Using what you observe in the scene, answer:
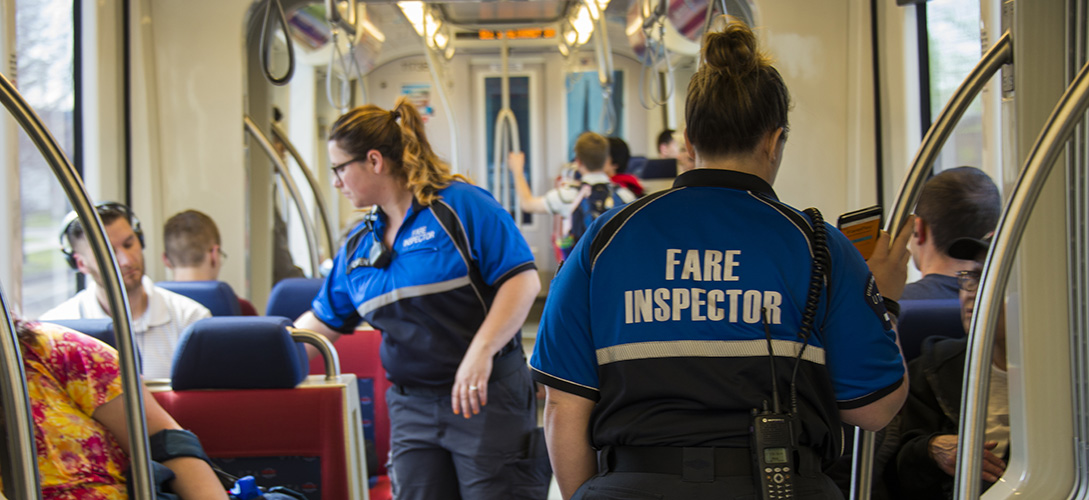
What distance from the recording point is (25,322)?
6.01ft

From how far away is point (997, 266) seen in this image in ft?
4.46

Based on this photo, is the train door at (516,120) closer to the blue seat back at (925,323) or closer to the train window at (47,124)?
the train window at (47,124)

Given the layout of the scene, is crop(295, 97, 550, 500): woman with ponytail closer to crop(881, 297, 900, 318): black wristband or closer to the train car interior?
the train car interior

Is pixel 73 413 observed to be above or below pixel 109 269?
below

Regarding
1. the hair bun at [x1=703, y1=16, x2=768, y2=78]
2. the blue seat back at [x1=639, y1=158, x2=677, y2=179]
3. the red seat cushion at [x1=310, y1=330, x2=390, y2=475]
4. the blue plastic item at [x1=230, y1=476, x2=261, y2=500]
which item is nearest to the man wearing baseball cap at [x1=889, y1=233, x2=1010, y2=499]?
the hair bun at [x1=703, y1=16, x2=768, y2=78]

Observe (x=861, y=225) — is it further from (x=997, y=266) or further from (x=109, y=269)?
(x=109, y=269)

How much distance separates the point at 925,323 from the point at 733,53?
1390mm

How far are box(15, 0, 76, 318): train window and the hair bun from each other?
2535 millimetres

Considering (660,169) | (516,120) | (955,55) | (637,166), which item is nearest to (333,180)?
(955,55)

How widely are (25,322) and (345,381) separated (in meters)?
0.74

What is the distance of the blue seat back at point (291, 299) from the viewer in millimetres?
3207

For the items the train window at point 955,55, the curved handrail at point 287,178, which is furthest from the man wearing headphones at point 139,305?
the train window at point 955,55

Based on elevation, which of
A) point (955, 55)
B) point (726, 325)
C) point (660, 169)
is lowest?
point (726, 325)

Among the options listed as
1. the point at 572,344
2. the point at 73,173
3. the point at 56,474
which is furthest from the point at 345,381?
the point at 572,344
